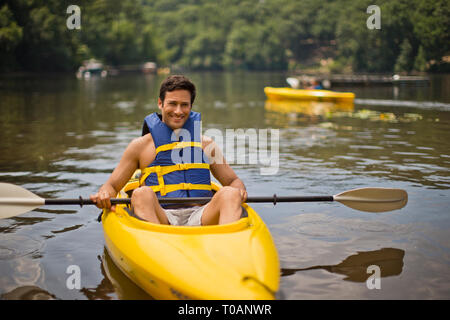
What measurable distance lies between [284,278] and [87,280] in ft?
5.03

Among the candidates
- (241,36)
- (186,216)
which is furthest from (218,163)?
(241,36)

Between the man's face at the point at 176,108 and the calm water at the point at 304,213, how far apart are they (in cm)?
132

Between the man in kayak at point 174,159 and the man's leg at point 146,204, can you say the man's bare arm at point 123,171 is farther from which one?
the man's leg at point 146,204

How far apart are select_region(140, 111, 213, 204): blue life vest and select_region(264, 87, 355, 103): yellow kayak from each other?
17747mm

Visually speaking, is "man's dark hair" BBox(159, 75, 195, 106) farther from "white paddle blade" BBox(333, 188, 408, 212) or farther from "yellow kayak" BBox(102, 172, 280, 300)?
"white paddle blade" BBox(333, 188, 408, 212)

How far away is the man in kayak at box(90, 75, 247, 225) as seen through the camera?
4.25 metres

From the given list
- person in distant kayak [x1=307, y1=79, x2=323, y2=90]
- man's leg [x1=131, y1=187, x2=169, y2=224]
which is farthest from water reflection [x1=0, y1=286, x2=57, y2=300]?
person in distant kayak [x1=307, y1=79, x2=323, y2=90]

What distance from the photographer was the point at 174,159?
14.2 feet

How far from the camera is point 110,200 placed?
416 cm

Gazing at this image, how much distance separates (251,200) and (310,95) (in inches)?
739

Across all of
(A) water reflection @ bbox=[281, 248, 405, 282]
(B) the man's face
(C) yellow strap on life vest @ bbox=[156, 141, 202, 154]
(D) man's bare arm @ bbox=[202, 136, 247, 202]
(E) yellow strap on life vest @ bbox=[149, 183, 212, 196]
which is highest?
(B) the man's face

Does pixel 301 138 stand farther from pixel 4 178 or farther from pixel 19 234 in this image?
pixel 19 234

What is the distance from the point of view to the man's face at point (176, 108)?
4.27m

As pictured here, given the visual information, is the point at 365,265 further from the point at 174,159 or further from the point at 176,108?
the point at 176,108
